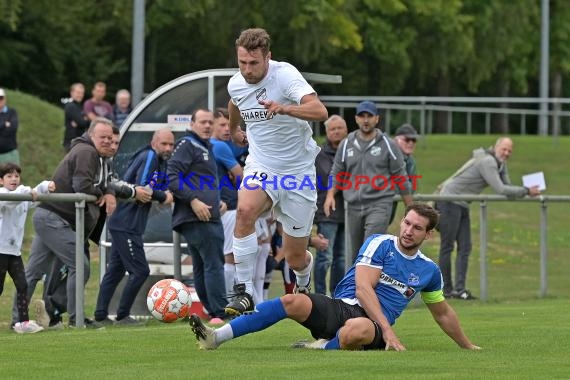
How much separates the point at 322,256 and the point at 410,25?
33.7 metres

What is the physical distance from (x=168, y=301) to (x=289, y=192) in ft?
4.71

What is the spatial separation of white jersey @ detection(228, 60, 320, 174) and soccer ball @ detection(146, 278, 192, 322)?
1373mm

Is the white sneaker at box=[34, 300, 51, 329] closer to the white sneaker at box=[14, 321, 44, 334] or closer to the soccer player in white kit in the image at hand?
Answer: the white sneaker at box=[14, 321, 44, 334]

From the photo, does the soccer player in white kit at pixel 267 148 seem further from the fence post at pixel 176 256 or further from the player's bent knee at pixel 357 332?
the fence post at pixel 176 256

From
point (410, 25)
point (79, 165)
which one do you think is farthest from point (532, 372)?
point (410, 25)

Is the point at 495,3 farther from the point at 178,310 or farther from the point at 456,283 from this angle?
the point at 178,310

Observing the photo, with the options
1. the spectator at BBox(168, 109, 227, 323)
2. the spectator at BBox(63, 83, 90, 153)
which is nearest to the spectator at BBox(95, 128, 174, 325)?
the spectator at BBox(168, 109, 227, 323)

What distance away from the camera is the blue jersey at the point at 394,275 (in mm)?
10859

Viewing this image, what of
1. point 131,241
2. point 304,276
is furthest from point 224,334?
point 131,241

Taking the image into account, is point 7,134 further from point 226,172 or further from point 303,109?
point 303,109

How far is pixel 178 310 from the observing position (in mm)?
12555

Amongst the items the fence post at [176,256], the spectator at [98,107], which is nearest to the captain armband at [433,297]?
the fence post at [176,256]

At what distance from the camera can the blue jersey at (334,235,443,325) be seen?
10859 mm

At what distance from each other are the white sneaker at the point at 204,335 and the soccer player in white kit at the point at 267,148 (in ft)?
3.18
